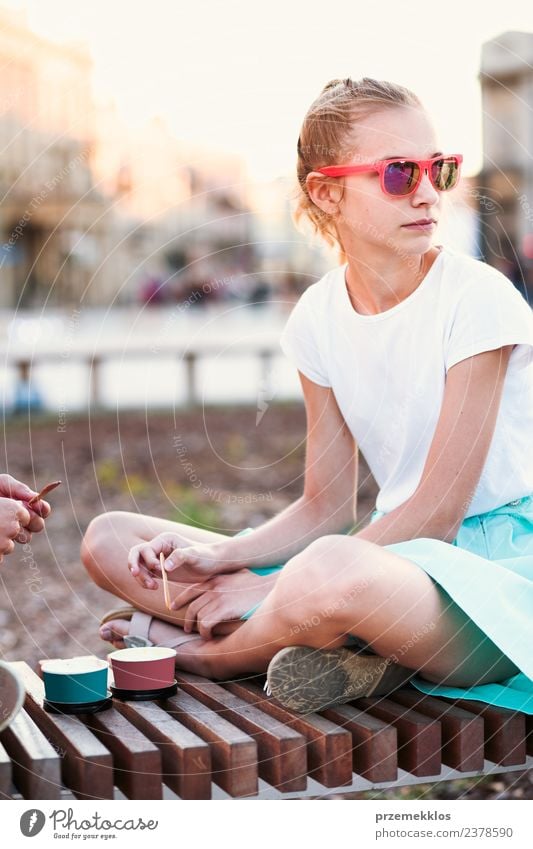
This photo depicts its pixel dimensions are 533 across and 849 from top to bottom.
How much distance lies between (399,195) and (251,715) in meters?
0.93

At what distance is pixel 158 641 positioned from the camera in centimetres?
208

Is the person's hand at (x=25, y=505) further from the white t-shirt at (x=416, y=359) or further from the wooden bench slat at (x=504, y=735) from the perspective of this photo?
the wooden bench slat at (x=504, y=735)

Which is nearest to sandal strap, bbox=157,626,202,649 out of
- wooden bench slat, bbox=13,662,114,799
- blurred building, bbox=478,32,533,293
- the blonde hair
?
wooden bench slat, bbox=13,662,114,799

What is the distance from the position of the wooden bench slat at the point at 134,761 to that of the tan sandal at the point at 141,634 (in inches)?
14.9

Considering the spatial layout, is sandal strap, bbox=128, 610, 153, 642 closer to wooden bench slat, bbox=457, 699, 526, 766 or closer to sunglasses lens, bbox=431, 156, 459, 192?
wooden bench slat, bbox=457, 699, 526, 766

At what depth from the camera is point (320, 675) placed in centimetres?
171

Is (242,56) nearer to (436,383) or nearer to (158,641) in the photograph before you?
(436,383)

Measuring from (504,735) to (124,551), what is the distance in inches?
32.8

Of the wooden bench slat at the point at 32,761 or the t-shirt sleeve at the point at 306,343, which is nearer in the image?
the wooden bench slat at the point at 32,761

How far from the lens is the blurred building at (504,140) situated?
114 inches

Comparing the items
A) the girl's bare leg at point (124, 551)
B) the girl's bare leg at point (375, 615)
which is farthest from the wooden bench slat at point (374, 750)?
the girl's bare leg at point (124, 551)

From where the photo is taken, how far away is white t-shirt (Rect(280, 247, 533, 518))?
186cm

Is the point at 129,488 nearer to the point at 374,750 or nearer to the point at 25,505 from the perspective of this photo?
the point at 25,505
